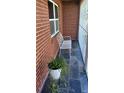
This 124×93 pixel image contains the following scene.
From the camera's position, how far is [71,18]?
9.86m

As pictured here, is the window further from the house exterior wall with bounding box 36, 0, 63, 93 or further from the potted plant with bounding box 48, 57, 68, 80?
the potted plant with bounding box 48, 57, 68, 80

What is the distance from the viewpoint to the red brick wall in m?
9.66

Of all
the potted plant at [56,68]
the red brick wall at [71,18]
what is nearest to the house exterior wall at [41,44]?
the potted plant at [56,68]

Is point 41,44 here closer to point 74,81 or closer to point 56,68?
point 56,68

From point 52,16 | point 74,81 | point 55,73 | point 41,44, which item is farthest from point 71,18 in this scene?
point 55,73

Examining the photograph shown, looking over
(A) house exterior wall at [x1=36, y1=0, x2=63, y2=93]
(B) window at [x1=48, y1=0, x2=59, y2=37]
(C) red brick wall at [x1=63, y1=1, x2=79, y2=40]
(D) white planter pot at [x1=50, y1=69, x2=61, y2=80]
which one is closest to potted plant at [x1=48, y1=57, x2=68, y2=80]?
(D) white planter pot at [x1=50, y1=69, x2=61, y2=80]

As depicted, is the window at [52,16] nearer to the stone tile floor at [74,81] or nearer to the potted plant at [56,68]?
the stone tile floor at [74,81]

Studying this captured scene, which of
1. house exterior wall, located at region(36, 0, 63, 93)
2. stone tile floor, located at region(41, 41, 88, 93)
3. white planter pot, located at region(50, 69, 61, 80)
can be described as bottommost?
stone tile floor, located at region(41, 41, 88, 93)

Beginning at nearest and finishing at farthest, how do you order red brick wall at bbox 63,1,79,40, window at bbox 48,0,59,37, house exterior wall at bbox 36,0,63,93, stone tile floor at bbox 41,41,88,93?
house exterior wall at bbox 36,0,63,93, stone tile floor at bbox 41,41,88,93, window at bbox 48,0,59,37, red brick wall at bbox 63,1,79,40

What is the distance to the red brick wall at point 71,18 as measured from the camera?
9664 mm
